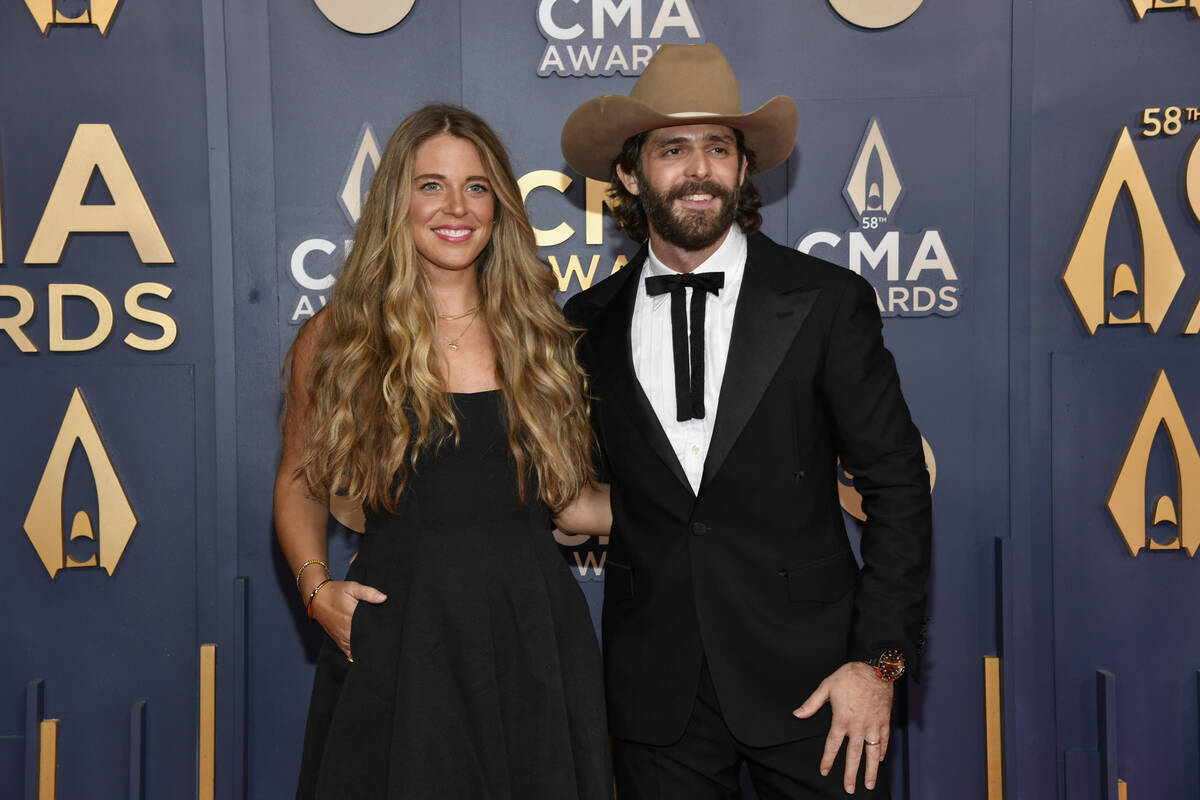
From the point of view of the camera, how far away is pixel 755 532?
1.86 m

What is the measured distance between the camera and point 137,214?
9.10 feet

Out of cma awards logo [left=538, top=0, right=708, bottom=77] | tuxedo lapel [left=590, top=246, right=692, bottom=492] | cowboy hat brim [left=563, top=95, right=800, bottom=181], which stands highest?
cma awards logo [left=538, top=0, right=708, bottom=77]

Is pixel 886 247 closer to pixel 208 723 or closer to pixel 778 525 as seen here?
pixel 778 525

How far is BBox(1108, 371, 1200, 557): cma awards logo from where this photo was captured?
2.81m

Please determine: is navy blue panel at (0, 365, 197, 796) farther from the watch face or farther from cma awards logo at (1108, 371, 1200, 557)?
cma awards logo at (1108, 371, 1200, 557)

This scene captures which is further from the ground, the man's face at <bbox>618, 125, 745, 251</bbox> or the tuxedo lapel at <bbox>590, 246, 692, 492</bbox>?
the man's face at <bbox>618, 125, 745, 251</bbox>

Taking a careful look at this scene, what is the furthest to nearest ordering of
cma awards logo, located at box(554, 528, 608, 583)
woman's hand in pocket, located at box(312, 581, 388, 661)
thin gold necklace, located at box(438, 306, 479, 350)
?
cma awards logo, located at box(554, 528, 608, 583) → thin gold necklace, located at box(438, 306, 479, 350) → woman's hand in pocket, located at box(312, 581, 388, 661)

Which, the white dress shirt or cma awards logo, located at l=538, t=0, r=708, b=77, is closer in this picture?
the white dress shirt

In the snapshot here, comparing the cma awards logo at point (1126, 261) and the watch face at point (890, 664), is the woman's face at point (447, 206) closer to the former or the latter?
the watch face at point (890, 664)

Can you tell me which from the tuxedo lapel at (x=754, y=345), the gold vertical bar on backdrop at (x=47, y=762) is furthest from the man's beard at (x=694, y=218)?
the gold vertical bar on backdrop at (x=47, y=762)

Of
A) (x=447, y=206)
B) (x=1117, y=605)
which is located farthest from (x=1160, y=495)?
(x=447, y=206)

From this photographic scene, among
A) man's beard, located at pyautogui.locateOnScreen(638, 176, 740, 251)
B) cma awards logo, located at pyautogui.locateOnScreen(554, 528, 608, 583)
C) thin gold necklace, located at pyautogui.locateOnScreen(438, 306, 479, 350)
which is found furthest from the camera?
cma awards logo, located at pyautogui.locateOnScreen(554, 528, 608, 583)

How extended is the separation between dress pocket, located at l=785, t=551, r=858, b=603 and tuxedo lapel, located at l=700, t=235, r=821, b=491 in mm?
263

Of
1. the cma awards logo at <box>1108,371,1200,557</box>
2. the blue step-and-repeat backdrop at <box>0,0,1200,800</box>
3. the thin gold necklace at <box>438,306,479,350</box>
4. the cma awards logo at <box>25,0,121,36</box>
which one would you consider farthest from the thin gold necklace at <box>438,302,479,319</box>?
the cma awards logo at <box>1108,371,1200,557</box>
